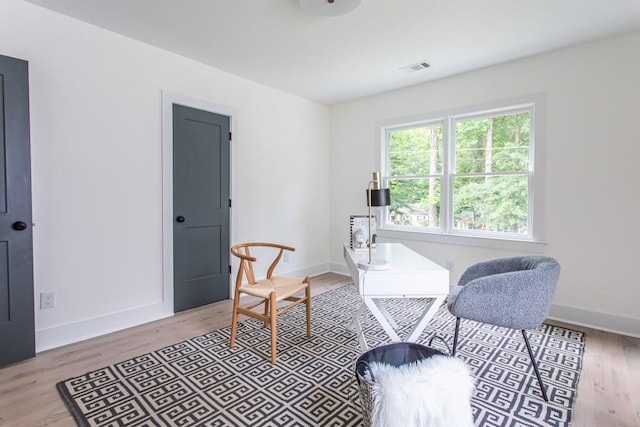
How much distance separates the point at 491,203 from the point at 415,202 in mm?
907

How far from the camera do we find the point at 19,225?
7.47 ft

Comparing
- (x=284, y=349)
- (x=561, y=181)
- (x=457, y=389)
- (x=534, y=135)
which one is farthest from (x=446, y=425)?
(x=534, y=135)

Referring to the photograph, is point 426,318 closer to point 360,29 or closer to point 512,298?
point 512,298

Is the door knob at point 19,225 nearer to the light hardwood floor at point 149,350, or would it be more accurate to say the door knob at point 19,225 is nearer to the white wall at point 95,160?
the white wall at point 95,160

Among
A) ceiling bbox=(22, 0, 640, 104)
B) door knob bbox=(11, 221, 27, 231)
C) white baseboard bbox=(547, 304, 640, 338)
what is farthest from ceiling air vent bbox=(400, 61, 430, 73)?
door knob bbox=(11, 221, 27, 231)

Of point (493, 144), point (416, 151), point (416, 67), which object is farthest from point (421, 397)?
point (416, 151)

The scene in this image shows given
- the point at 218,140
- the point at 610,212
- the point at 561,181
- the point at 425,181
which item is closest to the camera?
the point at 610,212

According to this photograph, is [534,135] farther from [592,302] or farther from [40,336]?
[40,336]

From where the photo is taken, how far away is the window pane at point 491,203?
11.2 ft

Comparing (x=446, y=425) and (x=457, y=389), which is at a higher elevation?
(x=457, y=389)

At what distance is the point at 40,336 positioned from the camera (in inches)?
97.4

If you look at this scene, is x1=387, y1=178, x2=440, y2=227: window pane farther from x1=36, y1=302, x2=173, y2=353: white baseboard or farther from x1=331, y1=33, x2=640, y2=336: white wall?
x1=36, y1=302, x2=173, y2=353: white baseboard

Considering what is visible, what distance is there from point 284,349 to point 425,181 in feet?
8.84

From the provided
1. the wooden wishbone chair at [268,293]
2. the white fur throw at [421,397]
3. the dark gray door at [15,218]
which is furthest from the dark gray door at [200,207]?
the white fur throw at [421,397]
